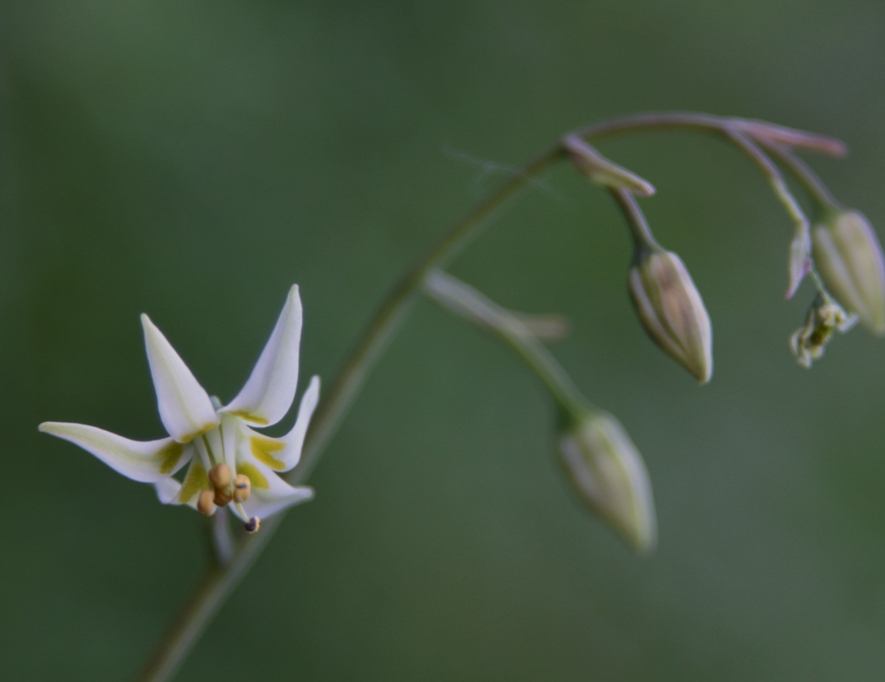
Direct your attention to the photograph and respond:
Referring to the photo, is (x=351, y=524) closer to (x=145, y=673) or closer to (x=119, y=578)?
(x=119, y=578)

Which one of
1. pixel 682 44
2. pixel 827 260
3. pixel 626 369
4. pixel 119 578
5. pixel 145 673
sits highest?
pixel 682 44

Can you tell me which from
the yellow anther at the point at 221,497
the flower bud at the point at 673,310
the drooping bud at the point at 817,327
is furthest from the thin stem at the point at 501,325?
the yellow anther at the point at 221,497

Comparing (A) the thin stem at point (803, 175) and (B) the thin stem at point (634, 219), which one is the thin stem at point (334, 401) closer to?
(B) the thin stem at point (634, 219)

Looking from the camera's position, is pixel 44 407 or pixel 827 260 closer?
pixel 827 260

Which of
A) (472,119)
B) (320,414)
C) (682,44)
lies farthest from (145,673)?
(682,44)

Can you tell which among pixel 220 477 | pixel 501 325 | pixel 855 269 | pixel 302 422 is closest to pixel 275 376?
pixel 302 422

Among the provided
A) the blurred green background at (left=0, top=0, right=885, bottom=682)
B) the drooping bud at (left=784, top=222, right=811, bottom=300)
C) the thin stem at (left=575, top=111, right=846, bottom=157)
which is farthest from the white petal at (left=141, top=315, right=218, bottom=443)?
the blurred green background at (left=0, top=0, right=885, bottom=682)

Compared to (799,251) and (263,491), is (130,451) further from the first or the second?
(799,251)
